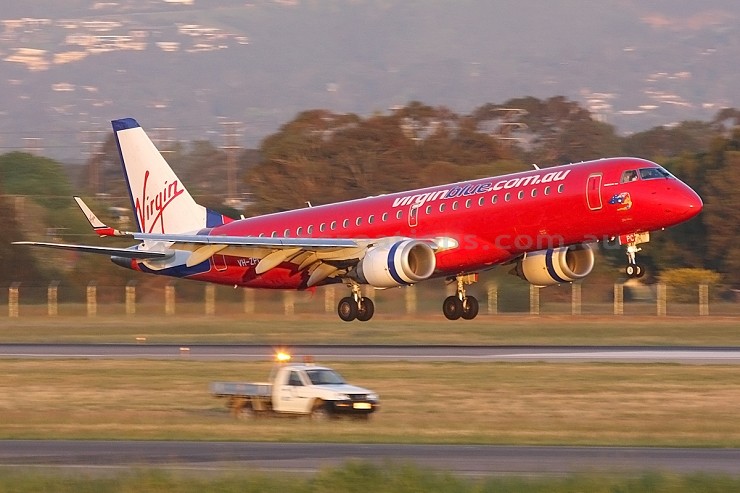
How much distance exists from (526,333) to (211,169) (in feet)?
441

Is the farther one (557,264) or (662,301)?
(662,301)

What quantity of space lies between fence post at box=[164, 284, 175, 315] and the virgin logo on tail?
17.9ft

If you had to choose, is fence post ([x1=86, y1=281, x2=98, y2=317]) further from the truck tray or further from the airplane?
the truck tray

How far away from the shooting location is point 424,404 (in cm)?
2997

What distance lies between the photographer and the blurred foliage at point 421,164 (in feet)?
257

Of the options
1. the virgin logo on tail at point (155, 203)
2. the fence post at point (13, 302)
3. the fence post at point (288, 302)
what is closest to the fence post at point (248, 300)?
the fence post at point (288, 302)

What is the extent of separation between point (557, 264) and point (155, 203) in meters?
16.4

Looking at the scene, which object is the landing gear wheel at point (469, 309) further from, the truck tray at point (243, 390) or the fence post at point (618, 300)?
the truck tray at point (243, 390)

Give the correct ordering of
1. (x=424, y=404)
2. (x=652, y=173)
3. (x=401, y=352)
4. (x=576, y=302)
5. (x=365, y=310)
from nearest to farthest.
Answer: (x=424, y=404) → (x=652, y=173) → (x=401, y=352) → (x=365, y=310) → (x=576, y=302)

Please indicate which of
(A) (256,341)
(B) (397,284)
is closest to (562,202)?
(B) (397,284)

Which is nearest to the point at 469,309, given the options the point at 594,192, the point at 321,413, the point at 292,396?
the point at 594,192

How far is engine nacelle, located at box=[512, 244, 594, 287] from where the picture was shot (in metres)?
41.0

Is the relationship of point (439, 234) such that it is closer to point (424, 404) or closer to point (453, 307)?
point (453, 307)

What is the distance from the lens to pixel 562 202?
3766cm
